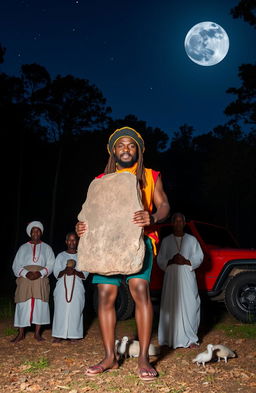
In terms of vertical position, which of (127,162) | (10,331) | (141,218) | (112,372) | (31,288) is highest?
(127,162)

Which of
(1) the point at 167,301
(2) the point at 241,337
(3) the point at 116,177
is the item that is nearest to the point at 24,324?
(1) the point at 167,301

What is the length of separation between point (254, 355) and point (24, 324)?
10.6 feet

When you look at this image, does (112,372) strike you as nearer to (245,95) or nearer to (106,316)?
(106,316)

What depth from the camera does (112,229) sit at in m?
4.47

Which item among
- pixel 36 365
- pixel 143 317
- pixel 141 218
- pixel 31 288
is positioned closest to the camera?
pixel 141 218

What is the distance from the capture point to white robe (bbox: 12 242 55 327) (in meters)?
7.36

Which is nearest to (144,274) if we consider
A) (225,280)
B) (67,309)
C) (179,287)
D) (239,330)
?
(179,287)

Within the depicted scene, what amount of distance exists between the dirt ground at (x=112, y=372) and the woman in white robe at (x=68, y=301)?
0.18m

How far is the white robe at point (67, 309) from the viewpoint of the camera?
23.9 feet

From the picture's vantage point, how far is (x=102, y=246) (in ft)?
14.6

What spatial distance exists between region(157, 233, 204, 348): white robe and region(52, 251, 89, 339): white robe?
123cm

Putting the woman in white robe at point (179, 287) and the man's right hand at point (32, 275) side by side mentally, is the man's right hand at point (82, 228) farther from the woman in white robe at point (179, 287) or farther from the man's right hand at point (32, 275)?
the man's right hand at point (32, 275)

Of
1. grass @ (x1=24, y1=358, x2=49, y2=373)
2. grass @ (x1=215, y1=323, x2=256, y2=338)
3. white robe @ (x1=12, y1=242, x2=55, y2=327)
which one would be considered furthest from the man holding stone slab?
grass @ (x1=215, y1=323, x2=256, y2=338)

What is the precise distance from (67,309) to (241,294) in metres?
3.21
